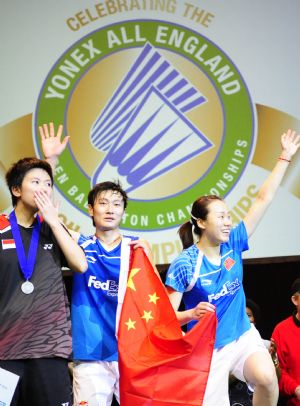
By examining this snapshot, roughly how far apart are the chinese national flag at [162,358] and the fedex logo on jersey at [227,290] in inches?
13.6

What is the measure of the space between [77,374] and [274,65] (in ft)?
10.3

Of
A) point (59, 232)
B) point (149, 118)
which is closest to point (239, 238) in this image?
point (59, 232)

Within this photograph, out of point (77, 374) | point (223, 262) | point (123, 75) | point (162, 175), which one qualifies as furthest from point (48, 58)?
point (77, 374)

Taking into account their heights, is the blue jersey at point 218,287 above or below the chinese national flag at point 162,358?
above

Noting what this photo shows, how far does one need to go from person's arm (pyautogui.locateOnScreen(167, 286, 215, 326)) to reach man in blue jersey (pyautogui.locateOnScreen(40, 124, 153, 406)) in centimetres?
28

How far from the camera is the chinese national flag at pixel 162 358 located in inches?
152

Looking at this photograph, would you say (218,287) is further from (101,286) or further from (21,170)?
(21,170)

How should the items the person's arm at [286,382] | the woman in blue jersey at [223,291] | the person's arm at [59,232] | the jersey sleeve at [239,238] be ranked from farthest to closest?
the person's arm at [286,382] → the jersey sleeve at [239,238] → the woman in blue jersey at [223,291] → the person's arm at [59,232]

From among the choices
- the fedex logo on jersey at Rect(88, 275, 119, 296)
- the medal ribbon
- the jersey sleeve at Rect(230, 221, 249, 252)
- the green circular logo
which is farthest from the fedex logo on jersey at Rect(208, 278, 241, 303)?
the green circular logo

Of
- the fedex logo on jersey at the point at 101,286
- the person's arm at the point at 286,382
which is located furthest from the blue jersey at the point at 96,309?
the person's arm at the point at 286,382

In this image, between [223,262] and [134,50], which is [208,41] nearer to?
[134,50]

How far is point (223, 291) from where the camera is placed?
4.36 m

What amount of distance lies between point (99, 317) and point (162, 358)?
0.46 metres

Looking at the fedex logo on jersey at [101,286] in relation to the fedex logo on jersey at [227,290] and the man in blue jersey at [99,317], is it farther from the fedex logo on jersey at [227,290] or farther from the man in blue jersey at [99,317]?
the fedex logo on jersey at [227,290]
